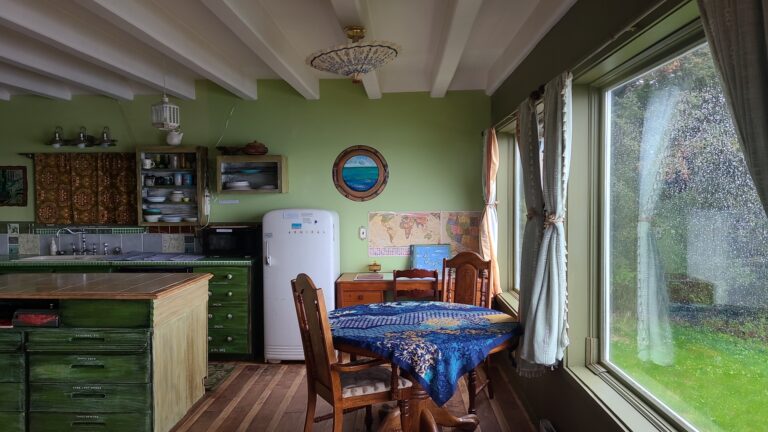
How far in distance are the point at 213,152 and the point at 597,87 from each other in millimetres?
3672

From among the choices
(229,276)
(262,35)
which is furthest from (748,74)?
(229,276)

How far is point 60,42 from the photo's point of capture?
2.91m

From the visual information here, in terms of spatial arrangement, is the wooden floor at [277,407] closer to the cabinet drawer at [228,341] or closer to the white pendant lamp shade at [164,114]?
the cabinet drawer at [228,341]

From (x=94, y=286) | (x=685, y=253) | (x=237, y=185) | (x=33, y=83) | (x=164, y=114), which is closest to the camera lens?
(x=685, y=253)

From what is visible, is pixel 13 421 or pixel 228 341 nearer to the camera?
pixel 13 421

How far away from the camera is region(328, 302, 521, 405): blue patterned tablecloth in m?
2.21

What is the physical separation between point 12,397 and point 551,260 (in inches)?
119

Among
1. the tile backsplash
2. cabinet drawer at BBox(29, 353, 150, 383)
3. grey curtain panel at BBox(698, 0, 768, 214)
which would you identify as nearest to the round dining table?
cabinet drawer at BBox(29, 353, 150, 383)

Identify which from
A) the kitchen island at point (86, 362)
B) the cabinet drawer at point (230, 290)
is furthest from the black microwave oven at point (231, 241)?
the kitchen island at point (86, 362)

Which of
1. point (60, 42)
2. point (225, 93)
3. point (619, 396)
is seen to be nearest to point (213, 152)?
point (225, 93)

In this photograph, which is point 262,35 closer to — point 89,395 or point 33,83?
point 89,395

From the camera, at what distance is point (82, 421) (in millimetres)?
2676

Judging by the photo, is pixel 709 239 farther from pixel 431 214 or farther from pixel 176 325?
pixel 431 214

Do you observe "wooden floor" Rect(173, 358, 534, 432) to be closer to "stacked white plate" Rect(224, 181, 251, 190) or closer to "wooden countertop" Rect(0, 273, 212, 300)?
"wooden countertop" Rect(0, 273, 212, 300)
